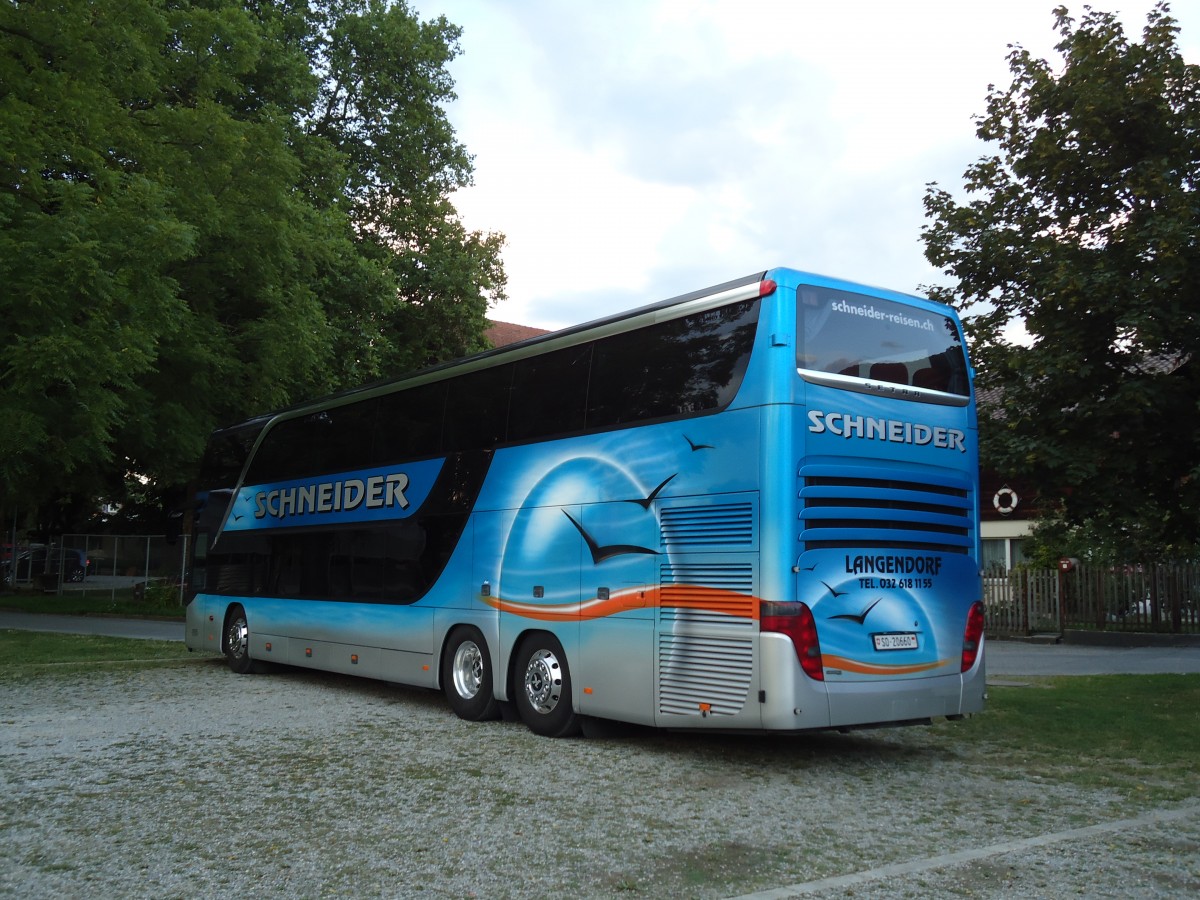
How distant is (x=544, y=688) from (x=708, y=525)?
9.27ft

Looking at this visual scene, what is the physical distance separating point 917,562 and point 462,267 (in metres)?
27.4

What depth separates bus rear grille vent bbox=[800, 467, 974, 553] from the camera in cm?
917

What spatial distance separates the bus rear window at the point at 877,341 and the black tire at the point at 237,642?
10.7 m

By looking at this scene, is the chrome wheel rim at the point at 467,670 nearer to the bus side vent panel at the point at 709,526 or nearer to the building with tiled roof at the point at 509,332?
the bus side vent panel at the point at 709,526

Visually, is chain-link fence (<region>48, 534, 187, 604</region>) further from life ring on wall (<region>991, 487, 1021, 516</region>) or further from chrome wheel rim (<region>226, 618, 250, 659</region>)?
life ring on wall (<region>991, 487, 1021, 516</region>)

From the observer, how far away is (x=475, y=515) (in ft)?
41.2

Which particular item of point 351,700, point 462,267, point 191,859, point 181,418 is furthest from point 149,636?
→ point 191,859

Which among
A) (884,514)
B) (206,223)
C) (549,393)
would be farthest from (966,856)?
(206,223)

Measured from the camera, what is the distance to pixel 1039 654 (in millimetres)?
22250

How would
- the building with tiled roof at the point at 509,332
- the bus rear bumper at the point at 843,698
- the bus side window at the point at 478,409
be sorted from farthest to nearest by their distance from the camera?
the building with tiled roof at the point at 509,332 → the bus side window at the point at 478,409 → the bus rear bumper at the point at 843,698

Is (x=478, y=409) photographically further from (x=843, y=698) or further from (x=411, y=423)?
(x=843, y=698)

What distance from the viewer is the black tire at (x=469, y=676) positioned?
12.2 meters

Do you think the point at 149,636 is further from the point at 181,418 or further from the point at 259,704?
the point at 259,704

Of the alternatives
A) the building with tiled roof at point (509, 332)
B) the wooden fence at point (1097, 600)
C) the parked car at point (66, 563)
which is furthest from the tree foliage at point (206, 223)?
the building with tiled roof at point (509, 332)
